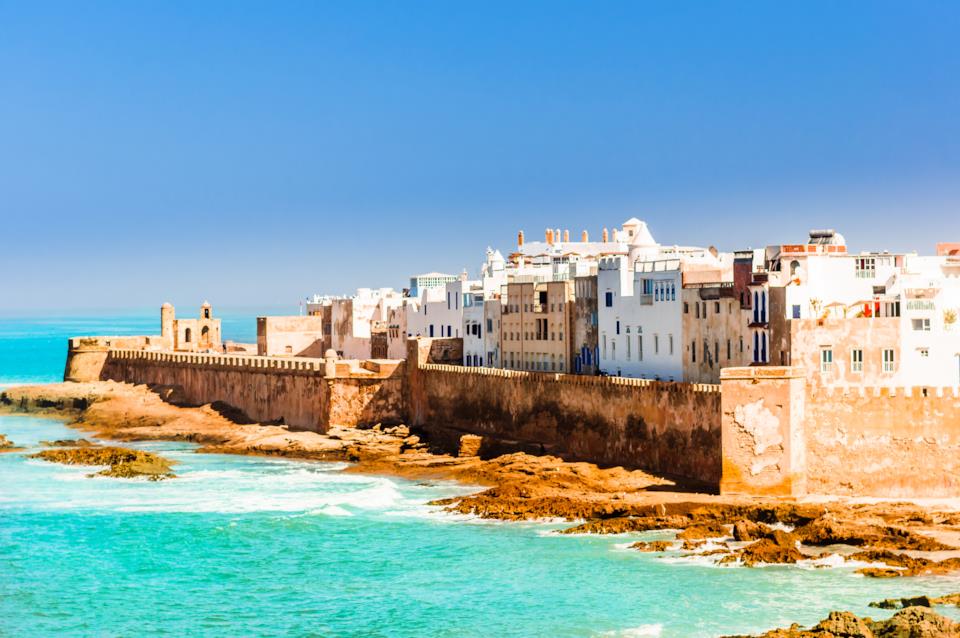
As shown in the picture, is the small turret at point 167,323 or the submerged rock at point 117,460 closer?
the submerged rock at point 117,460

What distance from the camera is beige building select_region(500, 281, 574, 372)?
6059cm

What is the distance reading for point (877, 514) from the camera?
42.1 metres

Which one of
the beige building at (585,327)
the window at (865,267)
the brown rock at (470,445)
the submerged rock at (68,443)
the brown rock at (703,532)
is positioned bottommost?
the brown rock at (703,532)

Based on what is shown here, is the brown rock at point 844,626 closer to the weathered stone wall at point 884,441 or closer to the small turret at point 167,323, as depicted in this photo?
the weathered stone wall at point 884,441

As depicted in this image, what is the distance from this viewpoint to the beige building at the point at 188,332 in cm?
9238

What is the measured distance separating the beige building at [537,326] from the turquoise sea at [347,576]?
10436 mm

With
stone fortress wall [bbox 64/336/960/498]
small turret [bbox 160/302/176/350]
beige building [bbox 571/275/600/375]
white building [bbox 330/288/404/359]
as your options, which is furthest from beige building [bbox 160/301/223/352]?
beige building [bbox 571/275/600/375]

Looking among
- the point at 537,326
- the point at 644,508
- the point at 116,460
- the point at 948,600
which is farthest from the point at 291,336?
the point at 948,600

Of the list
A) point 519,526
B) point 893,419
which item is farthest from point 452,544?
point 893,419

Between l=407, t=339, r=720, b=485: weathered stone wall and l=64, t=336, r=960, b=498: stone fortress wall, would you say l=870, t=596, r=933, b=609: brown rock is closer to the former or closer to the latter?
l=64, t=336, r=960, b=498: stone fortress wall

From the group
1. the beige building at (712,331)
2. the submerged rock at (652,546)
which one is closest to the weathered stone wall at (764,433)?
the beige building at (712,331)

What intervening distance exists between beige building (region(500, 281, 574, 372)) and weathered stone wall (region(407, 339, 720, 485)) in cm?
274

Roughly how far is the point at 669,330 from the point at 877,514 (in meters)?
13.1

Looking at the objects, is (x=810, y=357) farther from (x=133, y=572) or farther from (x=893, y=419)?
(x=133, y=572)
